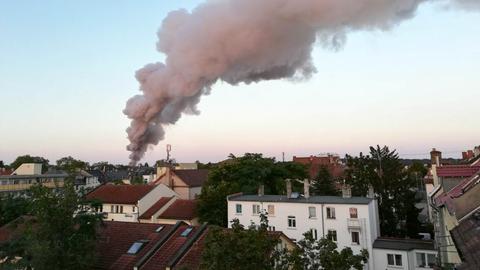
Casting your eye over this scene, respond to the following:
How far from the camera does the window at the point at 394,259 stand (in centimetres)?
2845

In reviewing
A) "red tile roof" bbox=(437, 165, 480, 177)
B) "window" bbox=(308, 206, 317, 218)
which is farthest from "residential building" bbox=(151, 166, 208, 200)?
"red tile roof" bbox=(437, 165, 480, 177)

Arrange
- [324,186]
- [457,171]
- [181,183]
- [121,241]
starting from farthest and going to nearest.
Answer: [181,183]
[324,186]
[121,241]
[457,171]

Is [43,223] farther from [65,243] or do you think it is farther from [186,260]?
[186,260]

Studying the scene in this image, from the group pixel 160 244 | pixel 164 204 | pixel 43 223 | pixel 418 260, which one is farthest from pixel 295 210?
pixel 43 223

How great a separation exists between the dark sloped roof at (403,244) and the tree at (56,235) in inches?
924

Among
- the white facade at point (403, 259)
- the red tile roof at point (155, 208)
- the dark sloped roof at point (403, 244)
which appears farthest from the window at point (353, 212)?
the red tile roof at point (155, 208)

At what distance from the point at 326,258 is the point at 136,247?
13612 mm

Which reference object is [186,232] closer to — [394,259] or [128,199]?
[394,259]

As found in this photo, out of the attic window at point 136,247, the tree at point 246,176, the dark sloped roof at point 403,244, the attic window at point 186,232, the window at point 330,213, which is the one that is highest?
the tree at point 246,176

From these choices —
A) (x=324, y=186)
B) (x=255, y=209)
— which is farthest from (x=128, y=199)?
(x=324, y=186)

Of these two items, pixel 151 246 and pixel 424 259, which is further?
pixel 424 259

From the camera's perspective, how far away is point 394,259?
28734mm

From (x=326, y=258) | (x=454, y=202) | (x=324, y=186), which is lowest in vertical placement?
(x=326, y=258)

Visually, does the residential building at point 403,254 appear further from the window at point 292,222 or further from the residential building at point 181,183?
the residential building at point 181,183
